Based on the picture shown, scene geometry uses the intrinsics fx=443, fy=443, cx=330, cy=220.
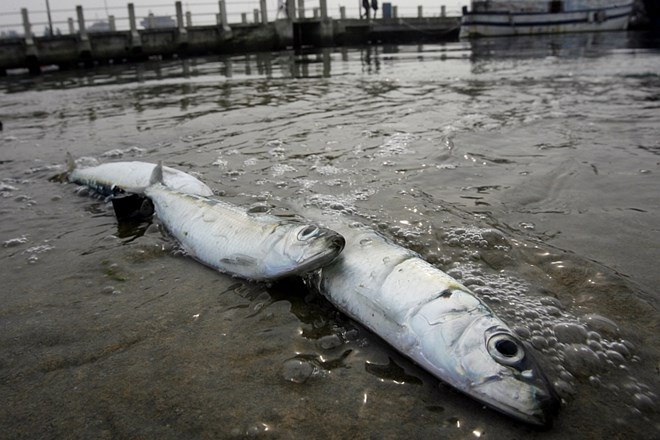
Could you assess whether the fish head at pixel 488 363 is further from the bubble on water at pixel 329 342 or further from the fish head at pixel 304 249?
the fish head at pixel 304 249

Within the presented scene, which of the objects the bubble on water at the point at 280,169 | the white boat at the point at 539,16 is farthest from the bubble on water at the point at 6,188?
the white boat at the point at 539,16

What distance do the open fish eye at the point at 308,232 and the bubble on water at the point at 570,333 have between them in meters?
1.44

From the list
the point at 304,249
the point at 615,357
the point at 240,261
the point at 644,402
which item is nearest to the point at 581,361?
the point at 615,357

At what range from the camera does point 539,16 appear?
3734 centimetres

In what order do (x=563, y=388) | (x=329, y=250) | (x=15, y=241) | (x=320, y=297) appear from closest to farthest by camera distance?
1. (x=563, y=388)
2. (x=329, y=250)
3. (x=320, y=297)
4. (x=15, y=241)

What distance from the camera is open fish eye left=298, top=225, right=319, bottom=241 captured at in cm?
264

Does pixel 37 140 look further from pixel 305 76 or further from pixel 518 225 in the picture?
pixel 305 76

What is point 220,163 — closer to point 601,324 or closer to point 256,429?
point 256,429

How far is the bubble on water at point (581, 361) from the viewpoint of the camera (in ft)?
7.08

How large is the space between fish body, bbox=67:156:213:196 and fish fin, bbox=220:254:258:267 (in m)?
1.35

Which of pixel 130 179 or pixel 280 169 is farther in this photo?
pixel 280 169

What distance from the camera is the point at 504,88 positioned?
1078cm

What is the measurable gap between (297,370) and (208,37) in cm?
3328

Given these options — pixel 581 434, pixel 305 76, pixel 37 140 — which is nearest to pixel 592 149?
pixel 581 434
